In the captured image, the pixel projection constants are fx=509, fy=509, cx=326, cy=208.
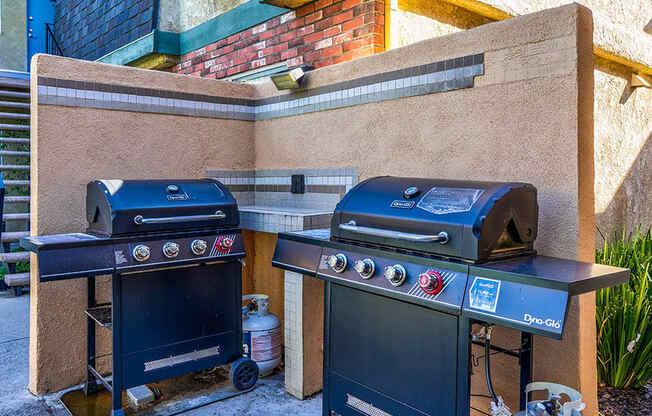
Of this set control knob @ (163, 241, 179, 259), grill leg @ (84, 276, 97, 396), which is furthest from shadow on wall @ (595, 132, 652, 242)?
grill leg @ (84, 276, 97, 396)

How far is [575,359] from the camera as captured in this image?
256 centimetres

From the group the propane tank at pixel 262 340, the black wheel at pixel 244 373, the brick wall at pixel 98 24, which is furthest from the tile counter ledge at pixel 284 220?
the brick wall at pixel 98 24

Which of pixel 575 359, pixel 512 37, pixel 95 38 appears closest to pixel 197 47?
pixel 95 38

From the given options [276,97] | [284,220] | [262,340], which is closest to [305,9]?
[276,97]

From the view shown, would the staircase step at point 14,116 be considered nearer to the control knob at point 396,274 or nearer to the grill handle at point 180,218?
the grill handle at point 180,218

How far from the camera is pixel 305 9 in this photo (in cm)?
489

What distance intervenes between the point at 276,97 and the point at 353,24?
91 centimetres

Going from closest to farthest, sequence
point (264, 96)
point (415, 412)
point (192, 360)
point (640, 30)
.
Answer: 1. point (415, 412)
2. point (192, 360)
3. point (264, 96)
4. point (640, 30)

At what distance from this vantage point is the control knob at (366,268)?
242 cm

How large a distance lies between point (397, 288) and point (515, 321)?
1.87ft

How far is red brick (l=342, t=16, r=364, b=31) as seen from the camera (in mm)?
4336

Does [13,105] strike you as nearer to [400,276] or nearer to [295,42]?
[295,42]

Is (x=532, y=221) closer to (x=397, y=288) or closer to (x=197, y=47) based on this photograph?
(x=397, y=288)

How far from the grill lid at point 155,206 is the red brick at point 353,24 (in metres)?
1.90
